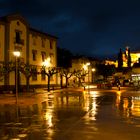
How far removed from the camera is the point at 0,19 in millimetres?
58281

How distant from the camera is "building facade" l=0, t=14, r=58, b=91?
58656 mm

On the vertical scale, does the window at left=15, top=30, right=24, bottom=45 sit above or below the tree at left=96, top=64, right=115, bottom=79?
above

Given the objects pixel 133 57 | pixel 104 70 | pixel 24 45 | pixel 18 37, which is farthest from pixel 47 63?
pixel 133 57

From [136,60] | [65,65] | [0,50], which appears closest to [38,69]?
[0,50]

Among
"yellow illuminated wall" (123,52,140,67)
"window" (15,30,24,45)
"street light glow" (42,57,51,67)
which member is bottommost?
"street light glow" (42,57,51,67)

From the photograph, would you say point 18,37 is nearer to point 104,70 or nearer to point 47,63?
point 47,63

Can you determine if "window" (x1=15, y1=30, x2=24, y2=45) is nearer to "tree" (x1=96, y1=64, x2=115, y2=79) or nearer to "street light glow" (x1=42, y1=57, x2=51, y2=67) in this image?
"street light glow" (x1=42, y1=57, x2=51, y2=67)

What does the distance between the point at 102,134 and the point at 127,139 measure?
48.1 inches

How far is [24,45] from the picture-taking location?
64312 millimetres

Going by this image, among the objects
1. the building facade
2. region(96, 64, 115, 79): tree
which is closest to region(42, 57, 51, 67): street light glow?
the building facade

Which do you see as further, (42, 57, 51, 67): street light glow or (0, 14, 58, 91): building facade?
(42, 57, 51, 67): street light glow

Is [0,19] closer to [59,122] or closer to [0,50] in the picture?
[0,50]

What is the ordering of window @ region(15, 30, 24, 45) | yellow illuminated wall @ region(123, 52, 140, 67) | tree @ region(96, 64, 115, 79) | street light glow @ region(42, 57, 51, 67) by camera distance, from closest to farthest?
window @ region(15, 30, 24, 45)
street light glow @ region(42, 57, 51, 67)
tree @ region(96, 64, 115, 79)
yellow illuminated wall @ region(123, 52, 140, 67)

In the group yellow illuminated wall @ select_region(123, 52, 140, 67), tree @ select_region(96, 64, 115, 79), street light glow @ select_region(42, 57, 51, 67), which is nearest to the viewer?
street light glow @ select_region(42, 57, 51, 67)
